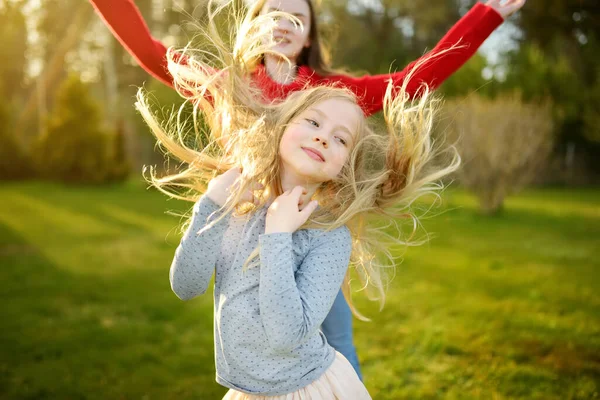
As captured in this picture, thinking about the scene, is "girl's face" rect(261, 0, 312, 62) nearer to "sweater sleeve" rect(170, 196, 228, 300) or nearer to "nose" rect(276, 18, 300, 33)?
"nose" rect(276, 18, 300, 33)

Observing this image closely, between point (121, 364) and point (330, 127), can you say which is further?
point (121, 364)

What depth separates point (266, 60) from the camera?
2471mm

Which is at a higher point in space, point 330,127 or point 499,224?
point 330,127

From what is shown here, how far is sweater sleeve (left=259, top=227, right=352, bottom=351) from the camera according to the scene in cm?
145

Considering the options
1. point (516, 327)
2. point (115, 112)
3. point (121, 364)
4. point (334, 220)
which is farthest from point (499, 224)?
point (115, 112)

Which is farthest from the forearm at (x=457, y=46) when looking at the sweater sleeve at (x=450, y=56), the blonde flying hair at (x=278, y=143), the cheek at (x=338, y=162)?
the cheek at (x=338, y=162)

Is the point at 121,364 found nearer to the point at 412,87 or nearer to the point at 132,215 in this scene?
the point at 412,87

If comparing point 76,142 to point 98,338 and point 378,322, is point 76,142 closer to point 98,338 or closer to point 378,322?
point 98,338

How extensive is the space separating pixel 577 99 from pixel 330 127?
50.1 ft

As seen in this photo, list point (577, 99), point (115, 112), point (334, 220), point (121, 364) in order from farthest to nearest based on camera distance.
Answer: point (115, 112), point (577, 99), point (121, 364), point (334, 220)

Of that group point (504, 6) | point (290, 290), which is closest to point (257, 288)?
point (290, 290)

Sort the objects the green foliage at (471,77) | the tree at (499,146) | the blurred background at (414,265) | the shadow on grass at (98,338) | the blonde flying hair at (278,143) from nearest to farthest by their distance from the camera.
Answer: the blonde flying hair at (278,143), the shadow on grass at (98,338), the blurred background at (414,265), the tree at (499,146), the green foliage at (471,77)

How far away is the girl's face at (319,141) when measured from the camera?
5.54ft

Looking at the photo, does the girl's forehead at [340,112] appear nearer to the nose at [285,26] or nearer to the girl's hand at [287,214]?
the girl's hand at [287,214]
